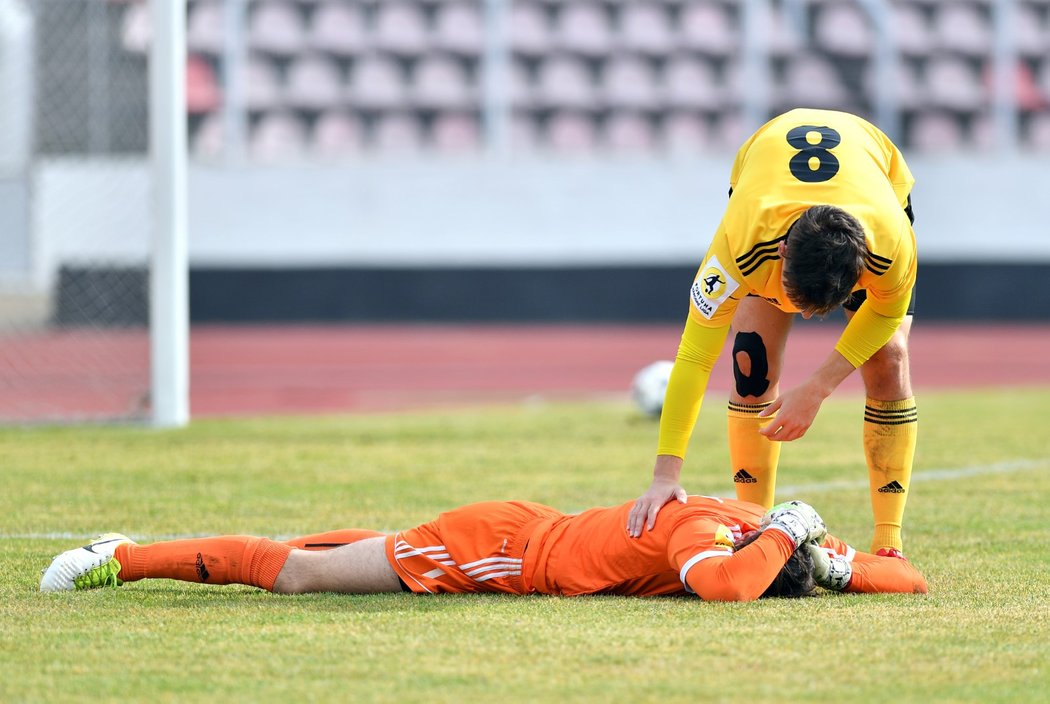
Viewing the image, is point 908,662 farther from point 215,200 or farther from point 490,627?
point 215,200

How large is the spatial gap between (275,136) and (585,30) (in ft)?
16.4

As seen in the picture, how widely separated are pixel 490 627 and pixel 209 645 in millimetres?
696

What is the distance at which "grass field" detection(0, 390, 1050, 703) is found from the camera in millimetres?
2990

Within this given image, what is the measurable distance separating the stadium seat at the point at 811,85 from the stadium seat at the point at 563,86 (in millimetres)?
2878

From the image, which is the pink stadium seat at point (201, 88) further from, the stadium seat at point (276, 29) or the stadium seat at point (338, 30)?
the stadium seat at point (338, 30)

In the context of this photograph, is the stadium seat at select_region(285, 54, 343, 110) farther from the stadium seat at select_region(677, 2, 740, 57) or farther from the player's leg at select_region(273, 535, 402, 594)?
the player's leg at select_region(273, 535, 402, 594)

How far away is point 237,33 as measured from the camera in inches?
752

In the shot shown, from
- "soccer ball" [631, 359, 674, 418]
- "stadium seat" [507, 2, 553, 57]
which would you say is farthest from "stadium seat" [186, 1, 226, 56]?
"soccer ball" [631, 359, 674, 418]

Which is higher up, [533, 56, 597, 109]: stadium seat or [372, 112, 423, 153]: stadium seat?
[533, 56, 597, 109]: stadium seat

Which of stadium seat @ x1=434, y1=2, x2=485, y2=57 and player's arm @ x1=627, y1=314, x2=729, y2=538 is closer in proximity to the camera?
player's arm @ x1=627, y1=314, x2=729, y2=538

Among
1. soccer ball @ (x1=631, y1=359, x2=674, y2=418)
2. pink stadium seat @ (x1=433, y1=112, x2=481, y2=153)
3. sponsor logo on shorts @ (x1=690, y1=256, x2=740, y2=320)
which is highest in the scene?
pink stadium seat @ (x1=433, y1=112, x2=481, y2=153)

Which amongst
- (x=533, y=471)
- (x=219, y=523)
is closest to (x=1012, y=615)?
(x=219, y=523)

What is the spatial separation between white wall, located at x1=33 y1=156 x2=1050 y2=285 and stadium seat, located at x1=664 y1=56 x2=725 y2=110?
197cm

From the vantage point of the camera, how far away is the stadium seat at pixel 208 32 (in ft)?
62.6
